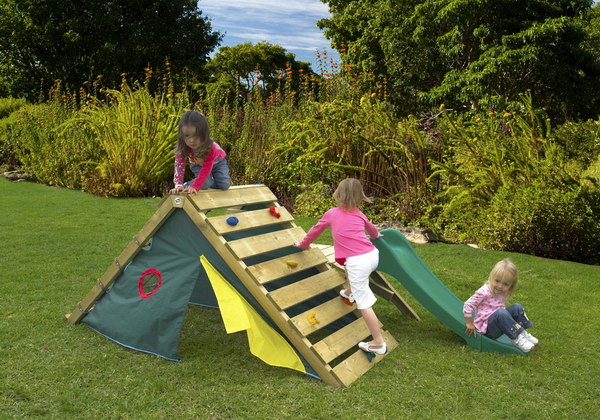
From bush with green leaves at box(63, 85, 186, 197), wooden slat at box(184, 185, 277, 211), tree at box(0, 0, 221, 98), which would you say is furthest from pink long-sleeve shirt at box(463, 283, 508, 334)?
tree at box(0, 0, 221, 98)

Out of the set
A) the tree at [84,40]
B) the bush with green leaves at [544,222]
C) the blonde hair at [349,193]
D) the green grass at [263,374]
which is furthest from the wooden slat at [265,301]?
the tree at [84,40]

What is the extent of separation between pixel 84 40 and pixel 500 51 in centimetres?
2132

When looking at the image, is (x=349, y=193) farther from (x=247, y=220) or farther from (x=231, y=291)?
(x=231, y=291)

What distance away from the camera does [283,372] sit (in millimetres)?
3797

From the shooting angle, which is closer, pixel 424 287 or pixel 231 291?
pixel 231 291

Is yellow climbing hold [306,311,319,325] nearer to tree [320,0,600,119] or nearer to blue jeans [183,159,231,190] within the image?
blue jeans [183,159,231,190]

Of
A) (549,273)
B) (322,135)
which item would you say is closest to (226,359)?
(549,273)

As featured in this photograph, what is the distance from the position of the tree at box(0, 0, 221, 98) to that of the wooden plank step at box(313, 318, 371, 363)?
26657 mm

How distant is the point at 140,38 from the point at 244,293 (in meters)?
30.6

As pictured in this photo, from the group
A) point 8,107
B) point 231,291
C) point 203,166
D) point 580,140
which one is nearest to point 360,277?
point 231,291

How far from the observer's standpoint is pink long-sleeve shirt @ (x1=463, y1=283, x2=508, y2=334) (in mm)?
4121

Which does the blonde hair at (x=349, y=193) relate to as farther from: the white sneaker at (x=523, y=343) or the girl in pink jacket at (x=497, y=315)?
the white sneaker at (x=523, y=343)

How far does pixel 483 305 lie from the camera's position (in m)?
4.21

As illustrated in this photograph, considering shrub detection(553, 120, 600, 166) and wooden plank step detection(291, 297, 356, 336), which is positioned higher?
shrub detection(553, 120, 600, 166)
